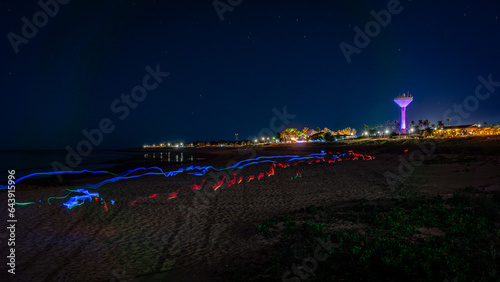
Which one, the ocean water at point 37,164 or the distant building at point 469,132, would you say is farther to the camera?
the distant building at point 469,132

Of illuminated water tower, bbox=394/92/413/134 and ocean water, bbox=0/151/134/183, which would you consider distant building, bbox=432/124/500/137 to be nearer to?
illuminated water tower, bbox=394/92/413/134

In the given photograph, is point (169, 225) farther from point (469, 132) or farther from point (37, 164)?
point (469, 132)

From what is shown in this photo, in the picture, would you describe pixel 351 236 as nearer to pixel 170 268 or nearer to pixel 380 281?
pixel 380 281

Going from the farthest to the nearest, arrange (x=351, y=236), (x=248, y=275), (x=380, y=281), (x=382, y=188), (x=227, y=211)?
(x=382, y=188) < (x=227, y=211) < (x=351, y=236) < (x=248, y=275) < (x=380, y=281)

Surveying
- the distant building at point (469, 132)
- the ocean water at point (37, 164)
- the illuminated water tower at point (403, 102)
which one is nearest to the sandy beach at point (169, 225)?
the ocean water at point (37, 164)

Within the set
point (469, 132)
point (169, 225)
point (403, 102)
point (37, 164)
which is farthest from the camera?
point (403, 102)

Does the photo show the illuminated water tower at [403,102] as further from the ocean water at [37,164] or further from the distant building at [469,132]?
the ocean water at [37,164]

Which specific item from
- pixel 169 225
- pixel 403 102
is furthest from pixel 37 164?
pixel 403 102

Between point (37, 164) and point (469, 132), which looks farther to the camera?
point (469, 132)

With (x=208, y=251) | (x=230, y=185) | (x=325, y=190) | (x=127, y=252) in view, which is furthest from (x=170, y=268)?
(x=230, y=185)

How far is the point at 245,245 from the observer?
25.7 feet

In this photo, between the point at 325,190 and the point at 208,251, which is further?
the point at 325,190

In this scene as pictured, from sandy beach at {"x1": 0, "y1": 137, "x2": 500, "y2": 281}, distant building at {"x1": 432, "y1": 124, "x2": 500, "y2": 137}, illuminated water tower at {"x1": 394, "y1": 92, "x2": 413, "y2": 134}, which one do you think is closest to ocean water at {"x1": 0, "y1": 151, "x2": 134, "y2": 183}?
sandy beach at {"x1": 0, "y1": 137, "x2": 500, "y2": 281}

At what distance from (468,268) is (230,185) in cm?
1434
